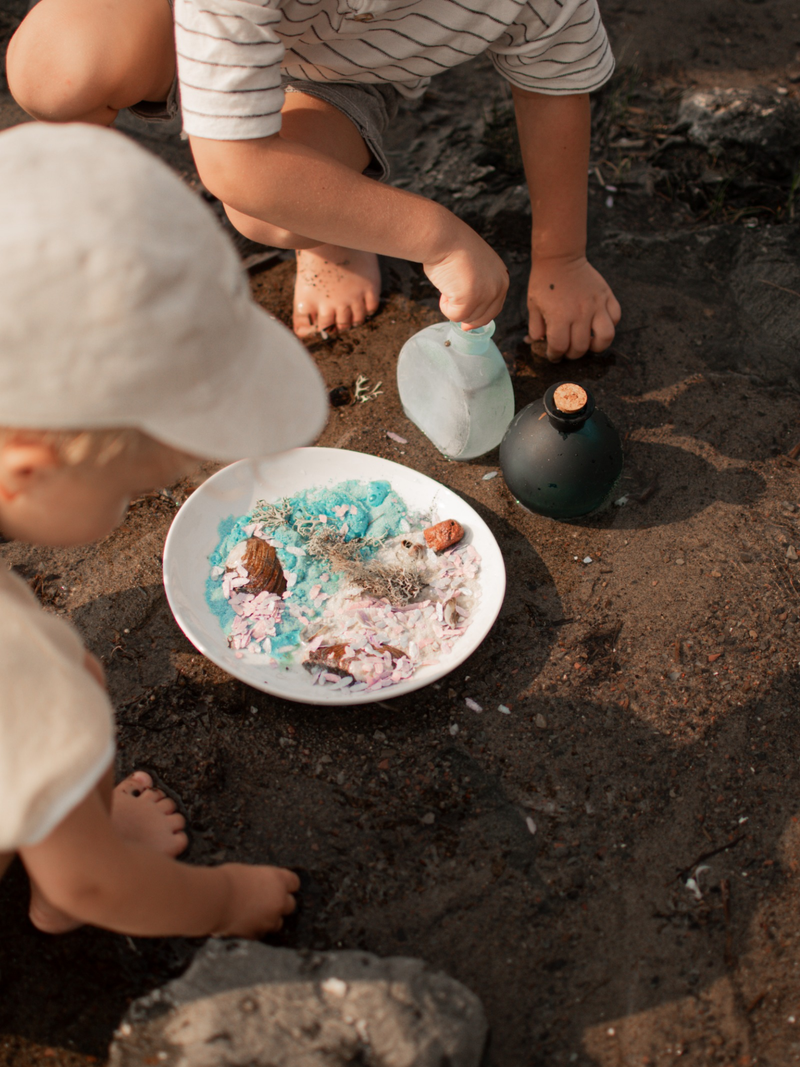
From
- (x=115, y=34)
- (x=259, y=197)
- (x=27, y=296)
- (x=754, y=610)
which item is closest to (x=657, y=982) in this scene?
(x=754, y=610)

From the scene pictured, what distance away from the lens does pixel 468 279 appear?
6.76ft

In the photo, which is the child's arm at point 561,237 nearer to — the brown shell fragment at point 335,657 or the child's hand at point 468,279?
the child's hand at point 468,279

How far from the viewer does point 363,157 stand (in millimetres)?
2469

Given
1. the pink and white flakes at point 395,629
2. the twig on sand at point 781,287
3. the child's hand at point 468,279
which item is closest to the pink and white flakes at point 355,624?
the pink and white flakes at point 395,629

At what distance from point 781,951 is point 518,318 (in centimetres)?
206

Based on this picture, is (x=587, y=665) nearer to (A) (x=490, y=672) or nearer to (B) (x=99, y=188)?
(A) (x=490, y=672)

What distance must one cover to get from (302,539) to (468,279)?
0.83 metres

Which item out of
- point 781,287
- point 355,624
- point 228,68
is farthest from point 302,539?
point 781,287

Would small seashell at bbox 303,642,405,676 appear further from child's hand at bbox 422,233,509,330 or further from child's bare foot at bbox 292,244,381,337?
child's bare foot at bbox 292,244,381,337

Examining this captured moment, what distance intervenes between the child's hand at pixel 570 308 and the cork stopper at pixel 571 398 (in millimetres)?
666

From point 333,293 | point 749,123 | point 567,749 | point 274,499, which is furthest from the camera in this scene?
point 749,123

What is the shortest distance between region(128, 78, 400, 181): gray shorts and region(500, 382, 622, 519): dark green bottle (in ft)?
3.42

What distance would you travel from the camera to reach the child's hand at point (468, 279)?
206 centimetres

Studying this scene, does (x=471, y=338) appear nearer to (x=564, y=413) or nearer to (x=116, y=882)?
(x=564, y=413)
